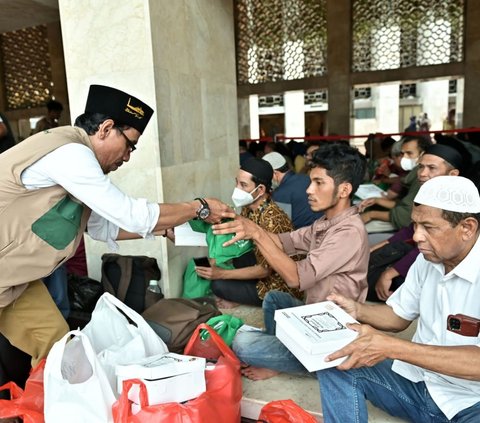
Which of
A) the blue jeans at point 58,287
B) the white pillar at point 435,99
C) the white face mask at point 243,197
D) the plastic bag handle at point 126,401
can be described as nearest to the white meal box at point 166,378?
the plastic bag handle at point 126,401

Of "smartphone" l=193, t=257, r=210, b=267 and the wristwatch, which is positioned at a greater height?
the wristwatch

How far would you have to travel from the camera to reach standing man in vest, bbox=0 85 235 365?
1.71 meters

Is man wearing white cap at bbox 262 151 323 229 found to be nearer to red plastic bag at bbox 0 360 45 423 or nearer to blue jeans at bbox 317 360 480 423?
blue jeans at bbox 317 360 480 423

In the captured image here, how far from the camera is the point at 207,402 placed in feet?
5.31

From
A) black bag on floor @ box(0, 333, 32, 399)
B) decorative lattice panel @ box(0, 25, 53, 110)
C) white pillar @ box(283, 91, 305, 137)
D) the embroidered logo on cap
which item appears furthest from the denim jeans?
white pillar @ box(283, 91, 305, 137)

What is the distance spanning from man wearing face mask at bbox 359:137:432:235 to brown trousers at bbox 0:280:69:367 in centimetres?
290

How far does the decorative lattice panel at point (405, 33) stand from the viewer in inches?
316

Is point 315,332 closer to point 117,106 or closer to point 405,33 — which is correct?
point 117,106

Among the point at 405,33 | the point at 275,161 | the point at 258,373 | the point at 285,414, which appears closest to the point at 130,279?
the point at 258,373

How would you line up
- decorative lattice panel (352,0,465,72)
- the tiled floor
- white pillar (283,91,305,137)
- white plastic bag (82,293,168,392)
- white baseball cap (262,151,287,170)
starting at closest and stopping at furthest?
white plastic bag (82,293,168,392) < the tiled floor < white baseball cap (262,151,287,170) < decorative lattice panel (352,0,465,72) < white pillar (283,91,305,137)

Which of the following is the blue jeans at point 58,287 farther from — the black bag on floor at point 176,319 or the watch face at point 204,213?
the watch face at point 204,213

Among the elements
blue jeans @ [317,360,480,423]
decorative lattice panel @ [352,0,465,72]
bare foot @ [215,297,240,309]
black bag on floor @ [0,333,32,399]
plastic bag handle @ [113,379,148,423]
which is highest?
decorative lattice panel @ [352,0,465,72]

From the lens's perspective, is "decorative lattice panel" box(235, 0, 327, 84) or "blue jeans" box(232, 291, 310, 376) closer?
"blue jeans" box(232, 291, 310, 376)

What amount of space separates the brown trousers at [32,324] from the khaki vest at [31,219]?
4.4 inches
